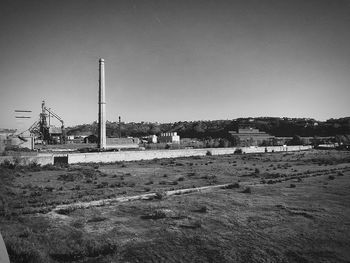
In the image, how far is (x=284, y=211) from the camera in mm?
12234

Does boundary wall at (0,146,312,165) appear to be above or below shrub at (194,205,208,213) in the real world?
above

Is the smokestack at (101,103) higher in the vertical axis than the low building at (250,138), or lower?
higher

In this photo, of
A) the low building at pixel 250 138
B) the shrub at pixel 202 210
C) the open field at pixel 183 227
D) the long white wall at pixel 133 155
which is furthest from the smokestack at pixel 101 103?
the low building at pixel 250 138

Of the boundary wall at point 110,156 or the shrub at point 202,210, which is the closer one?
the shrub at point 202,210

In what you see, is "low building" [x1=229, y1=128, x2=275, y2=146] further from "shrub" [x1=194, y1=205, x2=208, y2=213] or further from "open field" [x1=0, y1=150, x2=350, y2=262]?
"shrub" [x1=194, y1=205, x2=208, y2=213]

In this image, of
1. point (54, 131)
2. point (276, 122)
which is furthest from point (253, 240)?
point (276, 122)

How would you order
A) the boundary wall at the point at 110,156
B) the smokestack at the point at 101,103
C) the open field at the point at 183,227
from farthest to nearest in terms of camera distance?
1. the smokestack at the point at 101,103
2. the boundary wall at the point at 110,156
3. the open field at the point at 183,227

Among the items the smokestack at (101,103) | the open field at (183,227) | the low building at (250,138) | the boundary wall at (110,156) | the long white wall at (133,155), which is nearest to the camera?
the open field at (183,227)

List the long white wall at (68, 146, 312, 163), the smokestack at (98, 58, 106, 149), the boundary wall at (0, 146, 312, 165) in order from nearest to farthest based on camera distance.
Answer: the boundary wall at (0, 146, 312, 165)
the long white wall at (68, 146, 312, 163)
the smokestack at (98, 58, 106, 149)

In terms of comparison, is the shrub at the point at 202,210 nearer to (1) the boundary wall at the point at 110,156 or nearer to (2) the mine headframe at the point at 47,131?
(1) the boundary wall at the point at 110,156

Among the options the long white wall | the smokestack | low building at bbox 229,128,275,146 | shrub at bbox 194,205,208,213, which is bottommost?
shrub at bbox 194,205,208,213

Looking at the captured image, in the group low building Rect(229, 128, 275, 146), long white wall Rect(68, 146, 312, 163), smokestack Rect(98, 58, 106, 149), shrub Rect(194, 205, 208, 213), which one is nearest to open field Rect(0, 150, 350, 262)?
shrub Rect(194, 205, 208, 213)

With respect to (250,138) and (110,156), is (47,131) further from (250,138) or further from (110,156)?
(250,138)

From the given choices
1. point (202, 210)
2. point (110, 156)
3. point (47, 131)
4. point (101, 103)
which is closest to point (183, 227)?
point (202, 210)
